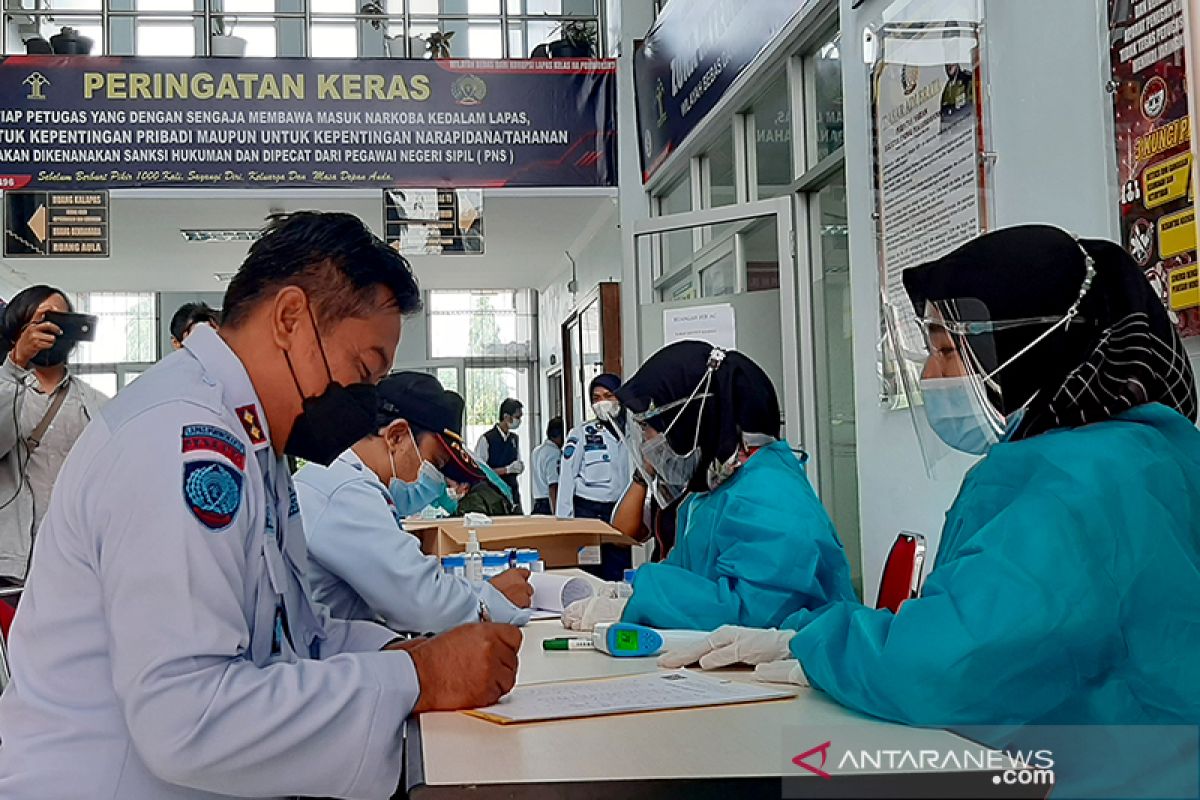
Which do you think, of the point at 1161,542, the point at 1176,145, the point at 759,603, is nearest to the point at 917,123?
the point at 1176,145

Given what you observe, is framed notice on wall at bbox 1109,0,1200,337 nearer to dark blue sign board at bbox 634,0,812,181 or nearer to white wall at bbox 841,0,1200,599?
white wall at bbox 841,0,1200,599

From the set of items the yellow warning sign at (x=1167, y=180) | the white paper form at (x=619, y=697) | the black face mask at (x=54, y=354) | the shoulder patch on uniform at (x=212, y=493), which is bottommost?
the white paper form at (x=619, y=697)

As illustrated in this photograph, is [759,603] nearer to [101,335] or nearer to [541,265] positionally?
[541,265]

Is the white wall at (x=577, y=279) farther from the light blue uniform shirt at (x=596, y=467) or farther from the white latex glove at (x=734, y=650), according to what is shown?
the white latex glove at (x=734, y=650)

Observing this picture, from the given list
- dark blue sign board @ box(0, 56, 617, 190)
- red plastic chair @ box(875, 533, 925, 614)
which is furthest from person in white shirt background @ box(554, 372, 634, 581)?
red plastic chair @ box(875, 533, 925, 614)

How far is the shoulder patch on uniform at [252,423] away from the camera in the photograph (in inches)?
57.8

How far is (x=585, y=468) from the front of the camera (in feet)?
27.9

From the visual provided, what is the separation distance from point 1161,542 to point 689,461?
5.20 feet

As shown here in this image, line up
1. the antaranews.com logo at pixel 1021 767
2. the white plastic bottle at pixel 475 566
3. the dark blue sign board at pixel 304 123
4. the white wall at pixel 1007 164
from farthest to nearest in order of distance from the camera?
the dark blue sign board at pixel 304 123 → the white plastic bottle at pixel 475 566 → the white wall at pixel 1007 164 → the antaranews.com logo at pixel 1021 767

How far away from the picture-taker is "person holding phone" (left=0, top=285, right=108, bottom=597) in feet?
12.6

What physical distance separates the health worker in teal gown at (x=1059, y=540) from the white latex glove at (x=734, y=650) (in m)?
0.27

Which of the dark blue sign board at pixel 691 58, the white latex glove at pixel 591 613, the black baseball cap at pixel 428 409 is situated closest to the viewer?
the white latex glove at pixel 591 613

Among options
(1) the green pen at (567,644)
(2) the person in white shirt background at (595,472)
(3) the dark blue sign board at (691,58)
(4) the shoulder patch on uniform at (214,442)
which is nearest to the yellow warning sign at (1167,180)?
(1) the green pen at (567,644)

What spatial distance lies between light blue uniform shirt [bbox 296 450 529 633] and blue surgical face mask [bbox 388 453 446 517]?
58cm
